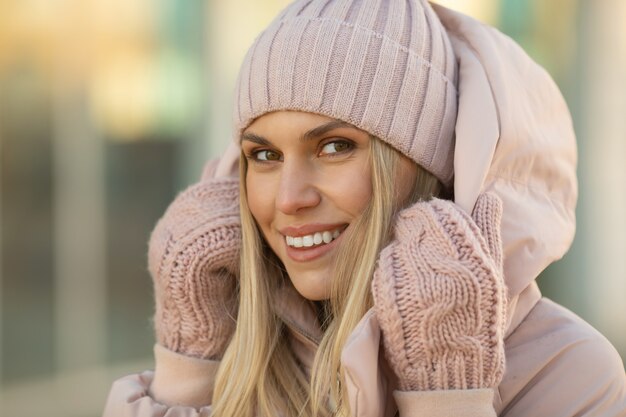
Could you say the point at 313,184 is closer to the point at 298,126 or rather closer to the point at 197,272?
the point at 298,126

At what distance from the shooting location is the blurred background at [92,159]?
5238 mm

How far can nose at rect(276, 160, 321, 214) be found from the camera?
8.07 feet

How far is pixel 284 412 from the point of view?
2.54m

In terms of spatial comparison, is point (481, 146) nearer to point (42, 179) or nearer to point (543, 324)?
point (543, 324)

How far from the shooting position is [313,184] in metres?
2.49

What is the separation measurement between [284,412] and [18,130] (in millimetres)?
3201

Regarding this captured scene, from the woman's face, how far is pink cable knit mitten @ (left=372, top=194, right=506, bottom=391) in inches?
10.4

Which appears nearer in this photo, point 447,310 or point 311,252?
point 447,310

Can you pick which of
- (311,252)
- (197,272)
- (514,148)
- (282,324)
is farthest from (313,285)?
(514,148)

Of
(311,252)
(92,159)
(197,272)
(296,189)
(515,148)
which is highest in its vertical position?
(515,148)

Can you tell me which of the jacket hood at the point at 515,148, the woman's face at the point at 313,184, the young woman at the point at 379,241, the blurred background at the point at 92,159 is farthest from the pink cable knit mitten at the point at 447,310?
the blurred background at the point at 92,159

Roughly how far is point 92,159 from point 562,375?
3718 millimetres

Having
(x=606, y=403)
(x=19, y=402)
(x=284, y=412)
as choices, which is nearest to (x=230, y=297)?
(x=284, y=412)

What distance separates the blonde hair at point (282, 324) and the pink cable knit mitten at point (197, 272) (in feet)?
0.17
